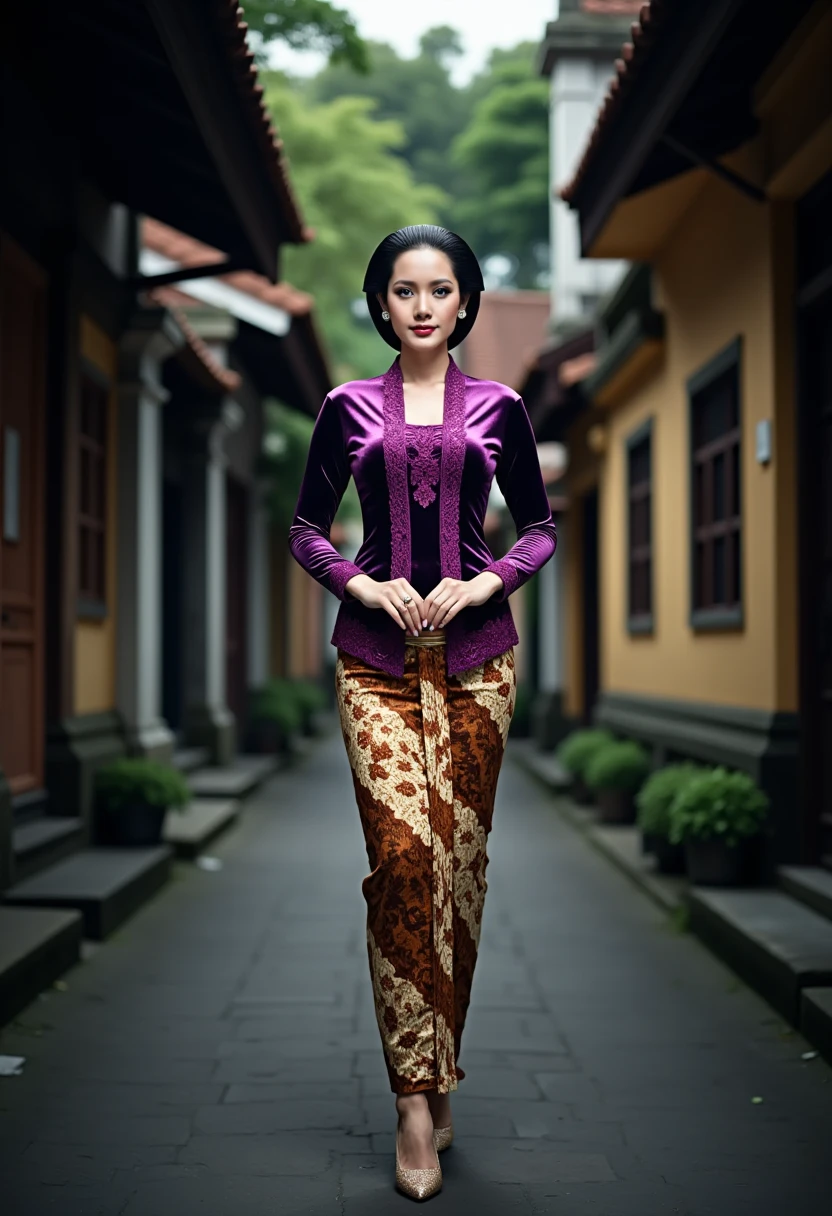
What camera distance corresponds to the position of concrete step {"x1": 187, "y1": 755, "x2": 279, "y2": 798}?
1097 cm

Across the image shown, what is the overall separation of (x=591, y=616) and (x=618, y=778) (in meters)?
5.47

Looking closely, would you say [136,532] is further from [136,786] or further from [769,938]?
[769,938]

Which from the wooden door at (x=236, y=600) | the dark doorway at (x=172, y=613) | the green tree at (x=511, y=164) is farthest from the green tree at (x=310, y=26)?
the green tree at (x=511, y=164)

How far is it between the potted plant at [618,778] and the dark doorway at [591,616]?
492 cm

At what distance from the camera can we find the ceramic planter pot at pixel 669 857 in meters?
7.54

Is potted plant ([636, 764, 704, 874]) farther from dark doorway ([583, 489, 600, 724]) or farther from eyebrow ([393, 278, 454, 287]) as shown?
dark doorway ([583, 489, 600, 724])

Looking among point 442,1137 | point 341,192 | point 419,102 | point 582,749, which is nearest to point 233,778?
point 582,749

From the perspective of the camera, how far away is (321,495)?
3.60m

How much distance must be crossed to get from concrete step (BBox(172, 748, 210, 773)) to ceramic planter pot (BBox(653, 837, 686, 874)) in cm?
484

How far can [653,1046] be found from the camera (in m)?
4.63

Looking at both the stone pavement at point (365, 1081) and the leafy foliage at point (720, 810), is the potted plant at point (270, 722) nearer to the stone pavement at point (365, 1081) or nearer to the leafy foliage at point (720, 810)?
the stone pavement at point (365, 1081)

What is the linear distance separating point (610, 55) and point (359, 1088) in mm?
14710

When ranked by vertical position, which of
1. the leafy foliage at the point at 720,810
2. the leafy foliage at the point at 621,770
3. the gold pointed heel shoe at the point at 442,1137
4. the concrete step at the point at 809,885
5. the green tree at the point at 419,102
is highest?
the green tree at the point at 419,102

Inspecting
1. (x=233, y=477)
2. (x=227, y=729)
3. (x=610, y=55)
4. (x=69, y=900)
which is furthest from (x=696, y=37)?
(x=610, y=55)
